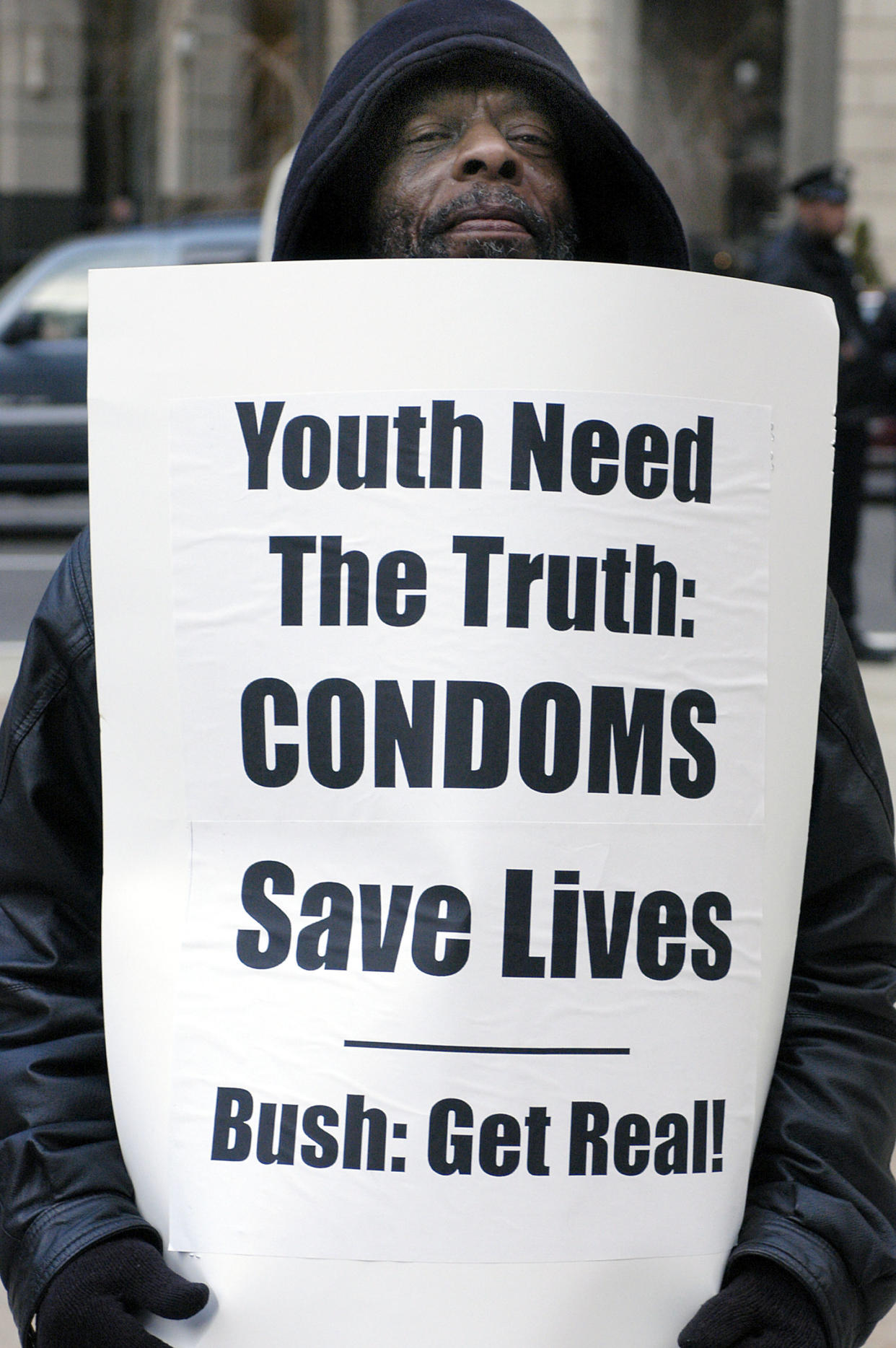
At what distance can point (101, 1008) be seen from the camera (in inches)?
61.0

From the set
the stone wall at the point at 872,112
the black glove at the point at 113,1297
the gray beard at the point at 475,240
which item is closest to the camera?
the black glove at the point at 113,1297

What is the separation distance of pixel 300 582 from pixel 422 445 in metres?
0.14

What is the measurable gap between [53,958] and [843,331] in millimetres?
6666

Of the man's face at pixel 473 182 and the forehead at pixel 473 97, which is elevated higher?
the forehead at pixel 473 97

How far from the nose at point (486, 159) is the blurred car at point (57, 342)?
394 inches

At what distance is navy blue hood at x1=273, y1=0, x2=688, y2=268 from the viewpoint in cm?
182

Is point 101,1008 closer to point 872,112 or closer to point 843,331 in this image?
point 843,331

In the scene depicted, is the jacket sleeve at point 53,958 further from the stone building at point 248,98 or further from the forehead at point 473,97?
the stone building at point 248,98

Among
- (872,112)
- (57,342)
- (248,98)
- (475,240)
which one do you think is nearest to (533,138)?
(475,240)

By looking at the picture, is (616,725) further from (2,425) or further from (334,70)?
(2,425)

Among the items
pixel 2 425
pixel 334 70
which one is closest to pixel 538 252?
pixel 334 70

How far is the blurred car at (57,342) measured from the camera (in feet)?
38.9

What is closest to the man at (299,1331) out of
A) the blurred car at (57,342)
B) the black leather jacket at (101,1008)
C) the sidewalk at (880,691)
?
the black leather jacket at (101,1008)

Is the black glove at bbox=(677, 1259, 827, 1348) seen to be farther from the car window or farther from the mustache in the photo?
the car window
